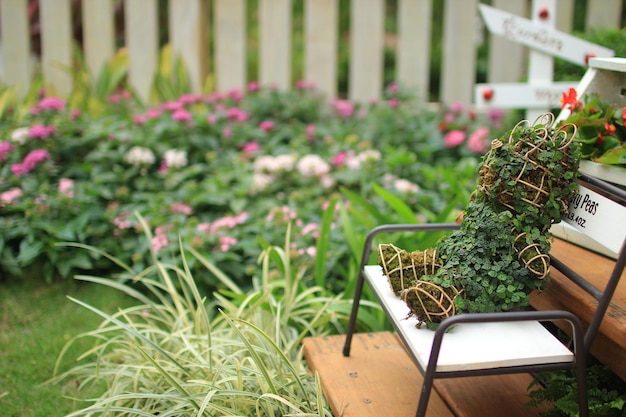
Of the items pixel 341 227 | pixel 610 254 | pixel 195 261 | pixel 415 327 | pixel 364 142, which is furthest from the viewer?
pixel 364 142

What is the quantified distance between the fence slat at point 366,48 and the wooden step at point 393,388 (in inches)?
113

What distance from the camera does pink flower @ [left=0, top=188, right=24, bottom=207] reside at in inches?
111

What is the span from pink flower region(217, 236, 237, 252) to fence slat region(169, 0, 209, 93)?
2124mm

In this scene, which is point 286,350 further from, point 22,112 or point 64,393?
point 22,112

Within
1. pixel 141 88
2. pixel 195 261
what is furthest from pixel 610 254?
pixel 141 88

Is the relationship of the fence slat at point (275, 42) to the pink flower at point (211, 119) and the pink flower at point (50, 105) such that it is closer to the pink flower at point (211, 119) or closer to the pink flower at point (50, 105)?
the pink flower at point (211, 119)

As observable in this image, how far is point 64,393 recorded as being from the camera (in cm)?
210

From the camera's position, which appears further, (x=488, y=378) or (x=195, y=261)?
(x=195, y=261)

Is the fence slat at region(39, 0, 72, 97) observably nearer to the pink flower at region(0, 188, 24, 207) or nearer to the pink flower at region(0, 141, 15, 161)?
the pink flower at region(0, 141, 15, 161)

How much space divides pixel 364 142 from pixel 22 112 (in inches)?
83.1

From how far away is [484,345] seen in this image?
137 centimetres

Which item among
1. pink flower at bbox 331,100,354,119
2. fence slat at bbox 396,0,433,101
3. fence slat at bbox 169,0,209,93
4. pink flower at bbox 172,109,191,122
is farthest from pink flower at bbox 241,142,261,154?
fence slat at bbox 396,0,433,101

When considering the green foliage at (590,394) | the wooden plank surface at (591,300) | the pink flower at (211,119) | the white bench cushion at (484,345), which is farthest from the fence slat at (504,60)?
the white bench cushion at (484,345)

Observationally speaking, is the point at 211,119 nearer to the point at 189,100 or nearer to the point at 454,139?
the point at 189,100
